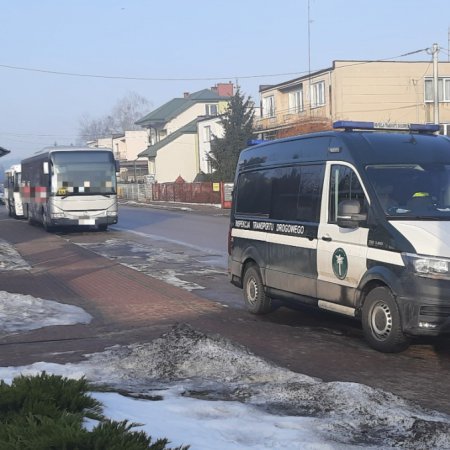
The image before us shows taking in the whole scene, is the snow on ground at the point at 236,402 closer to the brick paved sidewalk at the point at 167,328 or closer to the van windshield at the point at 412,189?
the brick paved sidewalk at the point at 167,328

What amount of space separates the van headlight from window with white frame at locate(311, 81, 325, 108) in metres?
42.4

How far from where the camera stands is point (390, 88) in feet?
→ 156

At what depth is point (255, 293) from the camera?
10.1m

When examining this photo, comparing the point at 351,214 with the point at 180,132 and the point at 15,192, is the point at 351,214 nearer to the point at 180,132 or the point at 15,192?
the point at 15,192

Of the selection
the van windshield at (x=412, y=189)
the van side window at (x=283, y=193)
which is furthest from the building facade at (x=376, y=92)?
the van windshield at (x=412, y=189)

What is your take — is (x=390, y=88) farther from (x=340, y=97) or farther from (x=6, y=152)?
(x=6, y=152)

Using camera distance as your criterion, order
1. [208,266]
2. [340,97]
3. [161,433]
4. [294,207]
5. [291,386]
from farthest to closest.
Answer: [340,97], [208,266], [294,207], [291,386], [161,433]

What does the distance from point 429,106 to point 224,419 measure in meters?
46.2

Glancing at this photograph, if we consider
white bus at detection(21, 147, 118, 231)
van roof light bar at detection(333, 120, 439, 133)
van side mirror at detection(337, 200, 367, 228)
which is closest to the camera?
van side mirror at detection(337, 200, 367, 228)

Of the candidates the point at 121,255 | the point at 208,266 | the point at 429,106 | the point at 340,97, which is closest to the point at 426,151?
the point at 208,266

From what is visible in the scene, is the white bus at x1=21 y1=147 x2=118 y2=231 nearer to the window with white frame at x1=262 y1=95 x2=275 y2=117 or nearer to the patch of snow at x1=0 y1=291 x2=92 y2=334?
the patch of snow at x1=0 y1=291 x2=92 y2=334

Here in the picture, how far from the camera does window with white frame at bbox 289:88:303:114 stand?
52.3 meters

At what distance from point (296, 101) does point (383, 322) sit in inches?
1854

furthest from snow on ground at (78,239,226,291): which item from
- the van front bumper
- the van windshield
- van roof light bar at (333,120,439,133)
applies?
the van front bumper
